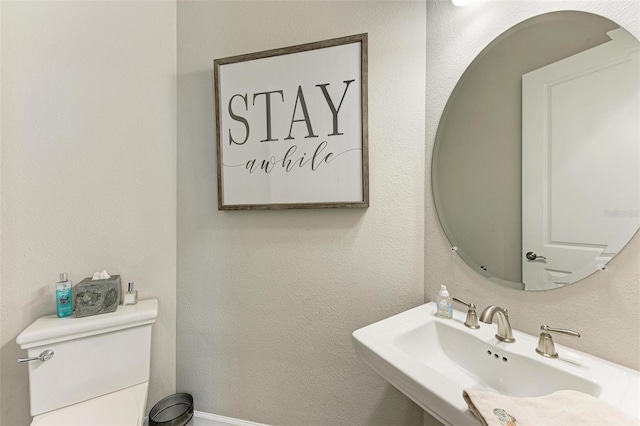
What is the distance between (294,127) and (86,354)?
4.13ft

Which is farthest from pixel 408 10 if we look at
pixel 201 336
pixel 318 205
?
pixel 201 336

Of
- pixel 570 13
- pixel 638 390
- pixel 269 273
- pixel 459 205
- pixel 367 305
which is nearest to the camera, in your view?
pixel 638 390

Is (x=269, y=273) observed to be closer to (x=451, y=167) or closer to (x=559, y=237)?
(x=451, y=167)

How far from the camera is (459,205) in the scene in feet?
3.11

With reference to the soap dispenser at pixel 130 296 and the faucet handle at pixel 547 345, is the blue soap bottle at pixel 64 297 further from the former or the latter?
the faucet handle at pixel 547 345

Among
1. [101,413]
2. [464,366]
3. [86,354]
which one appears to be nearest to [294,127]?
[464,366]

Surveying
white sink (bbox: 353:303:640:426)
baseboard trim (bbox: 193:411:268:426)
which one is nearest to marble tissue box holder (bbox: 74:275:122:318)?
baseboard trim (bbox: 193:411:268:426)

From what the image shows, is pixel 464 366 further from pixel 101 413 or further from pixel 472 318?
pixel 101 413

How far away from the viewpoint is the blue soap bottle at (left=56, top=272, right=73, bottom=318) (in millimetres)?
965

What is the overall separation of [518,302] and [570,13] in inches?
34.8

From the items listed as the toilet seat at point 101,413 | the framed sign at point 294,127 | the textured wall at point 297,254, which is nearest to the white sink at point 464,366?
the textured wall at point 297,254

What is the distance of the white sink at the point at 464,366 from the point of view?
529 millimetres

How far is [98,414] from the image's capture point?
0.90m

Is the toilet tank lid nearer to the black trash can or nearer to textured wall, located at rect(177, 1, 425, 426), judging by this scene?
textured wall, located at rect(177, 1, 425, 426)
